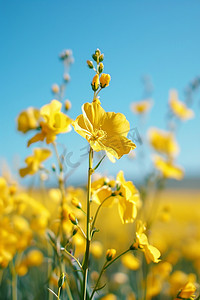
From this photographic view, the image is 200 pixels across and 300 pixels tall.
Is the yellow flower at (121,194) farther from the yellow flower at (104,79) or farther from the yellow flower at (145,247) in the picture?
the yellow flower at (104,79)

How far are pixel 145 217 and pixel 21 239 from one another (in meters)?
1.02

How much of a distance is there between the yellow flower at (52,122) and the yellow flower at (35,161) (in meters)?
0.30

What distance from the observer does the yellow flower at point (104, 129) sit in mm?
926

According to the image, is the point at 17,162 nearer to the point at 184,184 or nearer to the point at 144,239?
the point at 144,239

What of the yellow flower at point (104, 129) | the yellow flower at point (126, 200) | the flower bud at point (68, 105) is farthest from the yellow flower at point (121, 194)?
the flower bud at point (68, 105)

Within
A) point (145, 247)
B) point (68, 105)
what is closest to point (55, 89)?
point (68, 105)

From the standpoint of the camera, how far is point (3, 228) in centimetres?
185

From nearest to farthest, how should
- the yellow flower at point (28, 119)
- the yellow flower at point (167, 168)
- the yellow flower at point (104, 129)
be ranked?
the yellow flower at point (104, 129), the yellow flower at point (28, 119), the yellow flower at point (167, 168)

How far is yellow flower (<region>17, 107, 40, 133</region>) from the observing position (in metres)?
1.48

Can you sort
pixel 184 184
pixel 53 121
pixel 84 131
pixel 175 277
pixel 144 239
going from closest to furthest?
pixel 84 131, pixel 144 239, pixel 53 121, pixel 175 277, pixel 184 184

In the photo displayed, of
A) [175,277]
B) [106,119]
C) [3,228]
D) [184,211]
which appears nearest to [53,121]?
[106,119]

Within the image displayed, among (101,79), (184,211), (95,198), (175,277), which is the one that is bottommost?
(184,211)

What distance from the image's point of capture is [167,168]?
9.31 ft

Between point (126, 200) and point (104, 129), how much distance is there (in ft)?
0.98
